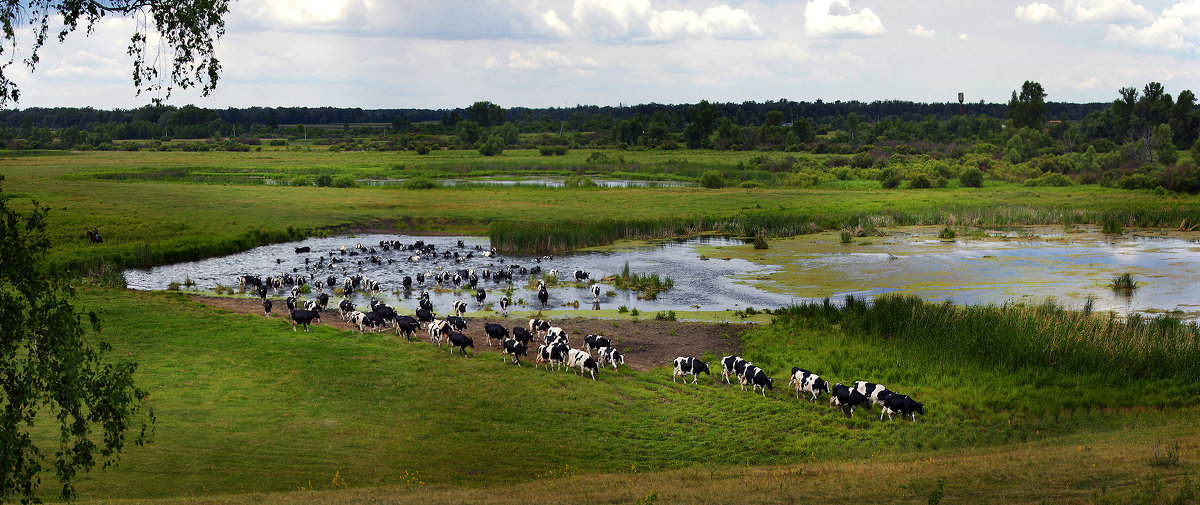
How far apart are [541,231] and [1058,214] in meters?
34.0

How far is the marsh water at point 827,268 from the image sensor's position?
1351 inches

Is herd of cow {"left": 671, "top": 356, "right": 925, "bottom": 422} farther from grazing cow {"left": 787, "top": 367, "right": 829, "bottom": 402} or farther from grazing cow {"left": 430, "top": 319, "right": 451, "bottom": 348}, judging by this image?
grazing cow {"left": 430, "top": 319, "right": 451, "bottom": 348}

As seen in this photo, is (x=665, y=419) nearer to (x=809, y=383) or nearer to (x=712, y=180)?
(x=809, y=383)

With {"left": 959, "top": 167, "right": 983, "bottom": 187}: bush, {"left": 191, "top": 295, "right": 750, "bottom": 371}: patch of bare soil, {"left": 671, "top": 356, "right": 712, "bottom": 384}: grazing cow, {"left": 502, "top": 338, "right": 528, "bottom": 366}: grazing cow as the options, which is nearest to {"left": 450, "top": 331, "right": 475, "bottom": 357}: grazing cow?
{"left": 191, "top": 295, "right": 750, "bottom": 371}: patch of bare soil

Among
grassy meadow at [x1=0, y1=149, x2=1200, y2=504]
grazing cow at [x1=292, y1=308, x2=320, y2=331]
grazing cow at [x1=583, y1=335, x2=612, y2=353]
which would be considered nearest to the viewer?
grassy meadow at [x1=0, y1=149, x2=1200, y2=504]

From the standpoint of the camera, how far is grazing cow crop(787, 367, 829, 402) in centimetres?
2059

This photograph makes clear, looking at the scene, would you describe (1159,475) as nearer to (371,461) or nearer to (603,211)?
(371,461)

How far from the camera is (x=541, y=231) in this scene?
5009 centimetres

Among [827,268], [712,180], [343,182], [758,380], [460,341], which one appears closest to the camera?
[758,380]

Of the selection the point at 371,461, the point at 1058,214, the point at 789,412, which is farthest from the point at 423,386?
the point at 1058,214

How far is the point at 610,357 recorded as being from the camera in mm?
23312

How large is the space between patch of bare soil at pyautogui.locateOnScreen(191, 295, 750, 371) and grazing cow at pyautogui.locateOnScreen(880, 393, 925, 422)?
5.35 metres

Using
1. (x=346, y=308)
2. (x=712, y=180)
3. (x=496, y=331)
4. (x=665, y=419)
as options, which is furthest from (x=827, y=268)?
(x=712, y=180)

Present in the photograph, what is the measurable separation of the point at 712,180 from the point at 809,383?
67.4 metres
